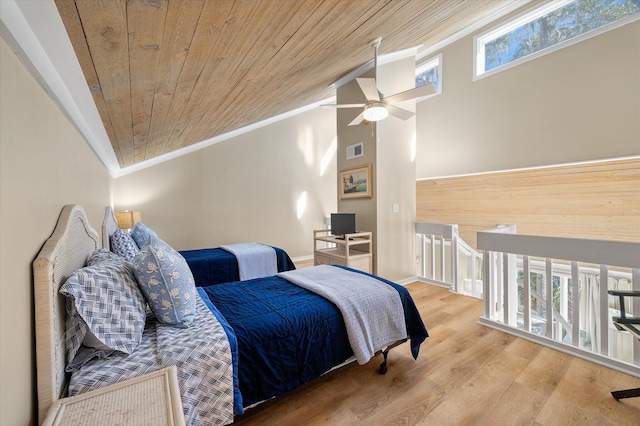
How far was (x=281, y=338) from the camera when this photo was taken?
4.86ft

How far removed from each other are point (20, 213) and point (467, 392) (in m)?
2.41

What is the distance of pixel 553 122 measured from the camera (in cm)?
414

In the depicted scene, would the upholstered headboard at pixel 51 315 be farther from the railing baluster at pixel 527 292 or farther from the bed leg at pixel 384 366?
the railing baluster at pixel 527 292

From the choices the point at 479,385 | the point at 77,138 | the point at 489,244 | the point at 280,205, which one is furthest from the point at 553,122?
the point at 77,138

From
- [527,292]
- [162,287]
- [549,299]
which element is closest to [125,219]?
[162,287]

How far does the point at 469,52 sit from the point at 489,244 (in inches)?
174

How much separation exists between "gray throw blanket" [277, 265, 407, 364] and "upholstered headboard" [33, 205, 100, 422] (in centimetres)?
131

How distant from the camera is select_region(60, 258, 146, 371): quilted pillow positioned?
3.53 ft

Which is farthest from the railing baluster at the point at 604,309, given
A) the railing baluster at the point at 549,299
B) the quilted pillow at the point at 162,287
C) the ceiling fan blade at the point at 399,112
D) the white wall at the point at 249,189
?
the white wall at the point at 249,189

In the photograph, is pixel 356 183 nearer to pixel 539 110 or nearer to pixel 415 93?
pixel 415 93

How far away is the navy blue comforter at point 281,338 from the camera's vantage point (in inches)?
54.5

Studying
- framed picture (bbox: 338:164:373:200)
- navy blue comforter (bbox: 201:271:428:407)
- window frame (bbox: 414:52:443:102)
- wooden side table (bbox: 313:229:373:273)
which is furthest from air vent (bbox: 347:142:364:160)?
window frame (bbox: 414:52:443:102)

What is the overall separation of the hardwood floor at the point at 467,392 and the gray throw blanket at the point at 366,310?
0.93ft

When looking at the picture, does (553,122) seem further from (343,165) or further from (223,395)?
(223,395)
